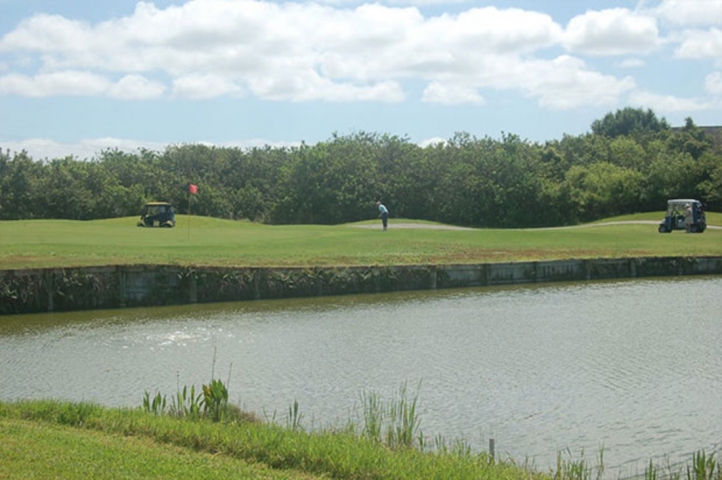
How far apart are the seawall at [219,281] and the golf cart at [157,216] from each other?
81.8 ft

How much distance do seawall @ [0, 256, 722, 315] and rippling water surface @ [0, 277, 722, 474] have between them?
0.84 metres

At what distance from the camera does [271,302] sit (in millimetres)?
27156

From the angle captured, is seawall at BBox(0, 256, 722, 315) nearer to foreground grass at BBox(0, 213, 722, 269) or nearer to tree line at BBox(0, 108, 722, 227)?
foreground grass at BBox(0, 213, 722, 269)

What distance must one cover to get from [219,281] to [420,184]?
49.6 m

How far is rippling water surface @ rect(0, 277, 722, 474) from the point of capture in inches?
499

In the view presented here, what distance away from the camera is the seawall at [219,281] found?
25.2m

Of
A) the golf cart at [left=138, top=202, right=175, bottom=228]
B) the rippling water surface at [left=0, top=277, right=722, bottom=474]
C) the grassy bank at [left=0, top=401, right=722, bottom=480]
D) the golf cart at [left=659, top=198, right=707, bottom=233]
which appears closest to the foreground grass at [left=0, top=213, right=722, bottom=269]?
the golf cart at [left=659, top=198, right=707, bottom=233]

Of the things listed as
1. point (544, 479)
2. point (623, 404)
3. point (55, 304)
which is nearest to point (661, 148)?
point (55, 304)

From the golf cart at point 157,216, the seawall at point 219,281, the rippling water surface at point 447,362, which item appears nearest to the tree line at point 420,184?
the golf cart at point 157,216

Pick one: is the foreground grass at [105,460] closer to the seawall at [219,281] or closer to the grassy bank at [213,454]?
the grassy bank at [213,454]

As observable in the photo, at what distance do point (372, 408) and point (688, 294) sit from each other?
18965 millimetres

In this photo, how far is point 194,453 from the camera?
Result: 921cm

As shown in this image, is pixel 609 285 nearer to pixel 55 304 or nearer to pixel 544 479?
pixel 55 304

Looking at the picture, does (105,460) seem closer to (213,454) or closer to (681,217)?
(213,454)
